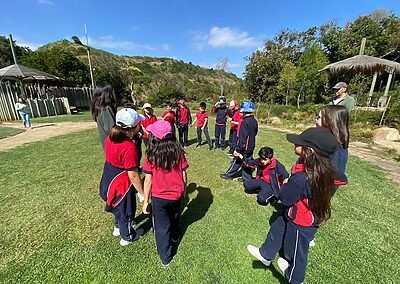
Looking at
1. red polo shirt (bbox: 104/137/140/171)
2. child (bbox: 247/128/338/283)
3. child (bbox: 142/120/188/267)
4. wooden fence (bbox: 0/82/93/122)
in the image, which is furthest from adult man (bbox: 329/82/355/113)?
wooden fence (bbox: 0/82/93/122)

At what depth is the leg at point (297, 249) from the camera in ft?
5.77

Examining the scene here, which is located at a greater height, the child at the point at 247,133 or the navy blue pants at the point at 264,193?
the child at the point at 247,133

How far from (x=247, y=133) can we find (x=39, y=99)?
52.0 ft

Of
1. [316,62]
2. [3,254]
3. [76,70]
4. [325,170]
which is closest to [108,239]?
[3,254]

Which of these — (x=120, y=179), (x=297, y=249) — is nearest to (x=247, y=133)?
(x=297, y=249)

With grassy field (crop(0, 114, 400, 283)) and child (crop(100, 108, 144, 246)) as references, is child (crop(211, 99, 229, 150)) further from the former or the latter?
child (crop(100, 108, 144, 246))

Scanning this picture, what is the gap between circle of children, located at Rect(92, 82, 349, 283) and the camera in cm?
161

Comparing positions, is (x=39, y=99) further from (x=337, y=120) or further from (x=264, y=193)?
(x=337, y=120)

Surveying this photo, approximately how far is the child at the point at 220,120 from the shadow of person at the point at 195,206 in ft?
9.52

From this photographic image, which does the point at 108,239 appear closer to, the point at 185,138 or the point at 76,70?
the point at 185,138

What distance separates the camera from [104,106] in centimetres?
275

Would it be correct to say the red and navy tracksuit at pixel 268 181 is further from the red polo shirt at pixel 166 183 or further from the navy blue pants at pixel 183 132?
the navy blue pants at pixel 183 132

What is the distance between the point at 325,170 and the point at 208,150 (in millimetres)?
5306

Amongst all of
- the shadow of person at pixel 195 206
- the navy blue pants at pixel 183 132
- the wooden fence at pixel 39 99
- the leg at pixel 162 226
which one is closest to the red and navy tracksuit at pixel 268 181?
the shadow of person at pixel 195 206
